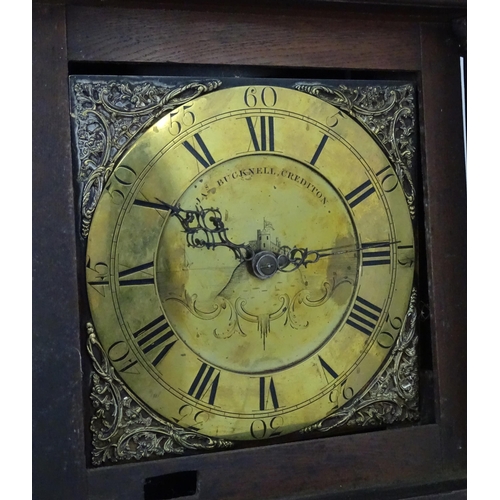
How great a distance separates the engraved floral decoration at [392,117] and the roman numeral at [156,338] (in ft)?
1.58

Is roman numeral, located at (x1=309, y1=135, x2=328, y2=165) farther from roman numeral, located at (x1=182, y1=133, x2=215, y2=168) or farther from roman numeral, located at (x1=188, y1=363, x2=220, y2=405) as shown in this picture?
roman numeral, located at (x1=188, y1=363, x2=220, y2=405)

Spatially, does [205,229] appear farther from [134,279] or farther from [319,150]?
[319,150]

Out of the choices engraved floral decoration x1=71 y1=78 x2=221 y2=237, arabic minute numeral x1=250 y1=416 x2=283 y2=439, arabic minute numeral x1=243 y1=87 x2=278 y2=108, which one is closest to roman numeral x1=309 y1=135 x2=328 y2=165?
arabic minute numeral x1=243 y1=87 x2=278 y2=108

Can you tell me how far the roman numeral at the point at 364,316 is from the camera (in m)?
1.18

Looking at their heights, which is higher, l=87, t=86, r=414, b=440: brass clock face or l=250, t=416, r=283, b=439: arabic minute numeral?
l=87, t=86, r=414, b=440: brass clock face

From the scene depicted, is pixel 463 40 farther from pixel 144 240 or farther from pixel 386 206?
pixel 144 240

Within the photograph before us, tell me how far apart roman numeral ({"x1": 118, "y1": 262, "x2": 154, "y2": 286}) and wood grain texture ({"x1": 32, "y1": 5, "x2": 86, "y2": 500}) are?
0.25ft

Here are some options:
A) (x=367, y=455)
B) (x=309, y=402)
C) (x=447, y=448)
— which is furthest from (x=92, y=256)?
(x=447, y=448)

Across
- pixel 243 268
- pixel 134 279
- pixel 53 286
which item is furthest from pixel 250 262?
pixel 53 286

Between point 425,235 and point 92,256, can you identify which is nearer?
point 92,256

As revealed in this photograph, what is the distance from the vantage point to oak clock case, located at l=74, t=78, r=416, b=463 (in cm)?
105

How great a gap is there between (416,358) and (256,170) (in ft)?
1.46

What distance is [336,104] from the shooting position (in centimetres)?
116

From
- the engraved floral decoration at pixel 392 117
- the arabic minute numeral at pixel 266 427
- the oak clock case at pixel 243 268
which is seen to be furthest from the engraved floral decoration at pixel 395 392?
the engraved floral decoration at pixel 392 117
